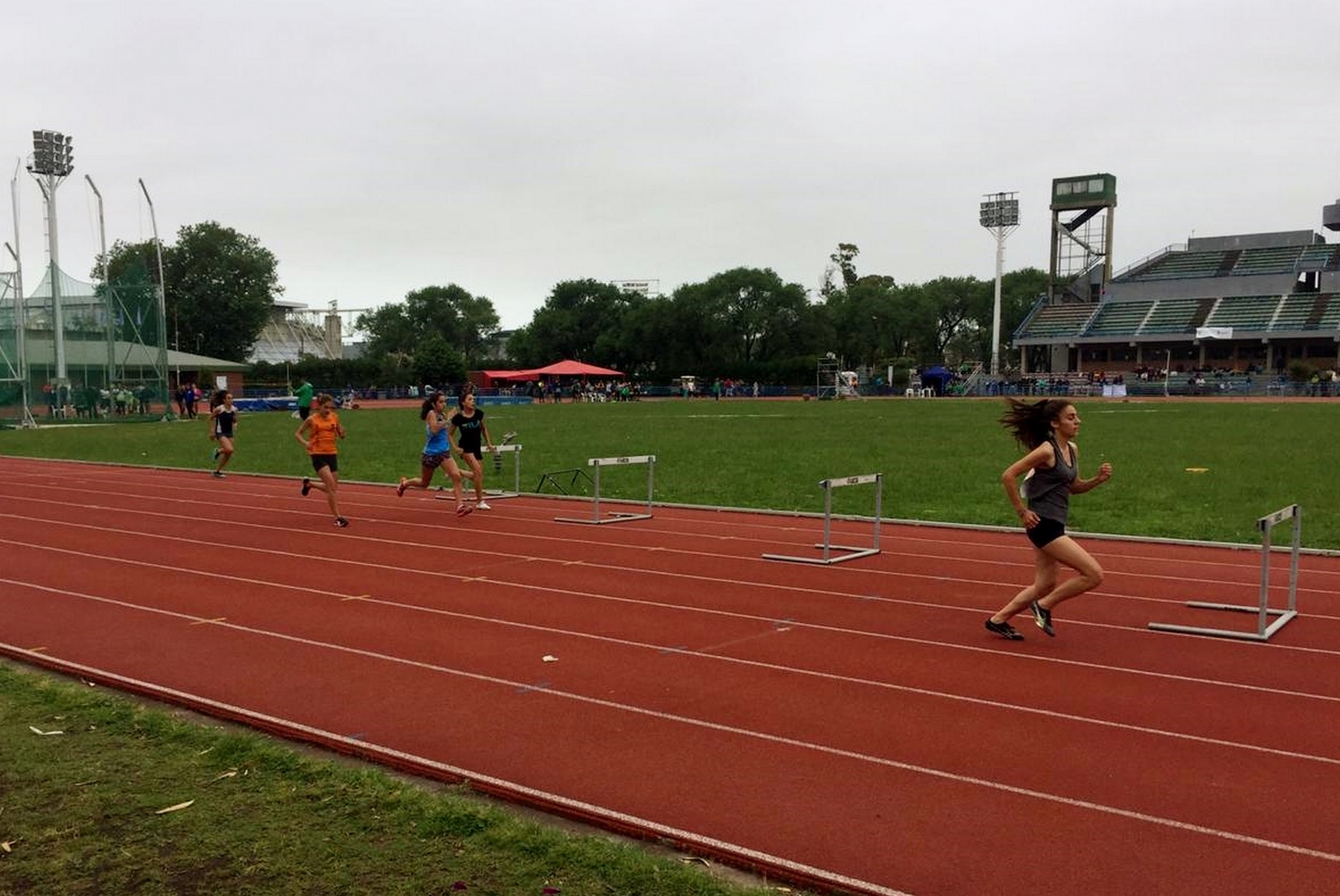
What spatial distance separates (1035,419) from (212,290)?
311 feet

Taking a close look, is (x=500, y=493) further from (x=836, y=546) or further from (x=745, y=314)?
(x=745, y=314)

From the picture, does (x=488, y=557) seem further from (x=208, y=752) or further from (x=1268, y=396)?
(x=1268, y=396)

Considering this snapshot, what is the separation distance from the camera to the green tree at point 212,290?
296ft

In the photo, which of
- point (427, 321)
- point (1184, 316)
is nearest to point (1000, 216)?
point (1184, 316)

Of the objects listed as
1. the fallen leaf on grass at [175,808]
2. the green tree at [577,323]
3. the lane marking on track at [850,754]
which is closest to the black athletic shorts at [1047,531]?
the lane marking on track at [850,754]

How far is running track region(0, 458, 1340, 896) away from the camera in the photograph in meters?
4.05

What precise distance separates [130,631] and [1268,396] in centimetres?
6061

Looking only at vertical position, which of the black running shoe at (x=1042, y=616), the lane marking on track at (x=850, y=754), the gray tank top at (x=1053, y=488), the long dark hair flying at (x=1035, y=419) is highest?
the long dark hair flying at (x=1035, y=419)

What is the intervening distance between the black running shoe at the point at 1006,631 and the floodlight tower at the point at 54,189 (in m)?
40.0

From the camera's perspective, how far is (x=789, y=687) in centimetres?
600

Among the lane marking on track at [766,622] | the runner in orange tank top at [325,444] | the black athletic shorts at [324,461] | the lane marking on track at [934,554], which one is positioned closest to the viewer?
the lane marking on track at [766,622]

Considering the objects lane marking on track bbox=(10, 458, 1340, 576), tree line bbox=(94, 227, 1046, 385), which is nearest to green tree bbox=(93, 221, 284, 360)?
tree line bbox=(94, 227, 1046, 385)

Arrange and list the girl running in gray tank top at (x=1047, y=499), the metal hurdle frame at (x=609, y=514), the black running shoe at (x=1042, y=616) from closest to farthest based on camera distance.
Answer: the girl running in gray tank top at (x=1047, y=499) → the black running shoe at (x=1042, y=616) → the metal hurdle frame at (x=609, y=514)

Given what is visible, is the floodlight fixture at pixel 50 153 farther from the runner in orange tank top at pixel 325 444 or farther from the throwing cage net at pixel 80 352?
the runner in orange tank top at pixel 325 444
